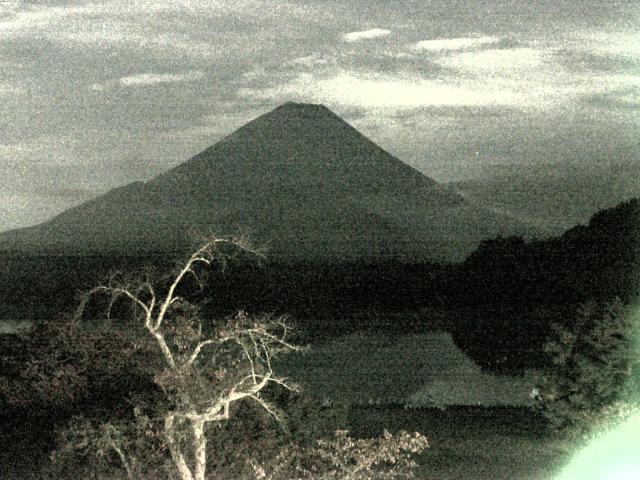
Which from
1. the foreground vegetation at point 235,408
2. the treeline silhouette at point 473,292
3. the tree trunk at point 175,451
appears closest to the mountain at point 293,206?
the treeline silhouette at point 473,292

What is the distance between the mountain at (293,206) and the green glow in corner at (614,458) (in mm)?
82056

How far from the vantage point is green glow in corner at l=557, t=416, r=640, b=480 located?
40.9 feet

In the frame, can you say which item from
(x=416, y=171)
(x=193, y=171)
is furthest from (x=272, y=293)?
(x=416, y=171)

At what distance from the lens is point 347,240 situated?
11125 cm

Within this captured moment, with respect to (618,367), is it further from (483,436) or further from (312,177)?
(312,177)

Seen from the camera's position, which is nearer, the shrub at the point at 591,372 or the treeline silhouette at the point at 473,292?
the shrub at the point at 591,372

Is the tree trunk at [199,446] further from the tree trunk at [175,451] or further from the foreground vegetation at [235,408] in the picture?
the tree trunk at [175,451]

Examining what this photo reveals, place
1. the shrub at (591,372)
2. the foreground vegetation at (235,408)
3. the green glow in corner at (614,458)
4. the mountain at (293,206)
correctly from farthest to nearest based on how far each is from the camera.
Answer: the mountain at (293,206) < the shrub at (591,372) < the green glow in corner at (614,458) < the foreground vegetation at (235,408)

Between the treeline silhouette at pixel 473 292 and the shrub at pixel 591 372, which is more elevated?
the shrub at pixel 591 372

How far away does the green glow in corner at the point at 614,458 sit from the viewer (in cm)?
1247

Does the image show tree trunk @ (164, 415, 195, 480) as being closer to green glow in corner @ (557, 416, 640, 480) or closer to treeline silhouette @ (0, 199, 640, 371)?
green glow in corner @ (557, 416, 640, 480)

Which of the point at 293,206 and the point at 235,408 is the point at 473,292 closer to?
the point at 235,408

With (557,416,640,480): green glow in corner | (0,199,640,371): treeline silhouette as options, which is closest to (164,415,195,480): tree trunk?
(557,416,640,480): green glow in corner

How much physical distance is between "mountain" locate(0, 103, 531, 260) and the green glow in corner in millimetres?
82056
